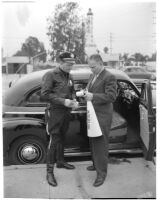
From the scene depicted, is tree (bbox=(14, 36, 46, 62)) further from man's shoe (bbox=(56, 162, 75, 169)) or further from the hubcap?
man's shoe (bbox=(56, 162, 75, 169))

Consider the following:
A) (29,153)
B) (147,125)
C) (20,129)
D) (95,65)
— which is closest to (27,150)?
(29,153)

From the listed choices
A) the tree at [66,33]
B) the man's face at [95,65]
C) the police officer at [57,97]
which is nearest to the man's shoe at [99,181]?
the police officer at [57,97]

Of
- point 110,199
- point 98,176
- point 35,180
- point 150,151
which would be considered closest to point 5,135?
point 35,180

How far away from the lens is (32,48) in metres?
5.41

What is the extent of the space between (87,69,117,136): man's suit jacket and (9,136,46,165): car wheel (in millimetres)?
1014

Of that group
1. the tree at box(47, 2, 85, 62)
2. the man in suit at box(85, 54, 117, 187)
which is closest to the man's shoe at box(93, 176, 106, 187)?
the man in suit at box(85, 54, 117, 187)

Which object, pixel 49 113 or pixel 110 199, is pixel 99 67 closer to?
pixel 49 113

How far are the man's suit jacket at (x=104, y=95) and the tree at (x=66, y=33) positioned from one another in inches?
45.3

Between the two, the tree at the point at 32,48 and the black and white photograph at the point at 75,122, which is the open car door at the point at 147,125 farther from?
the tree at the point at 32,48

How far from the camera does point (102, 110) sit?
3.53 m

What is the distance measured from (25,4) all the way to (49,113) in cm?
131

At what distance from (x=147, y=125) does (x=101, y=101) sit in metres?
0.78

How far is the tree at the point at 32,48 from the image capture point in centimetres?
442

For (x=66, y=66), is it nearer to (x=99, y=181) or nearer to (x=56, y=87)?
(x=56, y=87)
